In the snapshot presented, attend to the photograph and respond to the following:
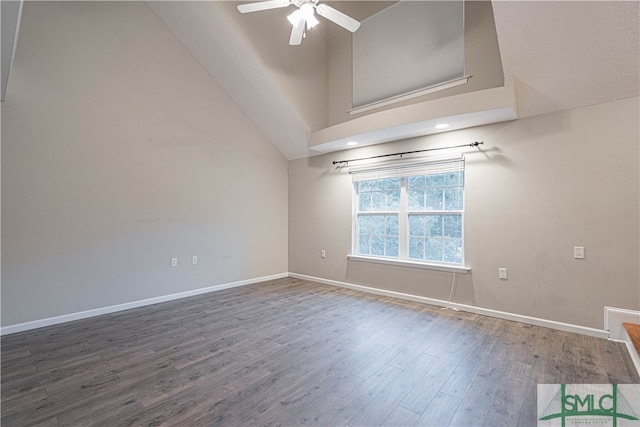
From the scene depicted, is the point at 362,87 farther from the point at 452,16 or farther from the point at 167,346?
the point at 167,346

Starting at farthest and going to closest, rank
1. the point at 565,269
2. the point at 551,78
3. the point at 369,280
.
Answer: the point at 369,280
the point at 565,269
the point at 551,78

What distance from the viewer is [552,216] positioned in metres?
3.14

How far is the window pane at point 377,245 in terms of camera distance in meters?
4.60

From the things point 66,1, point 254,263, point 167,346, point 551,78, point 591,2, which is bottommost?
point 167,346

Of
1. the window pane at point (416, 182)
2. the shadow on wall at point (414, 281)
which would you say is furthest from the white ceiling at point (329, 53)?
the shadow on wall at point (414, 281)

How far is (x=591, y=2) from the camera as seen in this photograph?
2.20 meters

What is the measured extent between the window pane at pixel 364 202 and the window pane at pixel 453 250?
1.34m

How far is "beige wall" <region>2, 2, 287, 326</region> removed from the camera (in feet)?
10.0

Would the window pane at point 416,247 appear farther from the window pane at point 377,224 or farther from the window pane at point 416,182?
the window pane at point 416,182

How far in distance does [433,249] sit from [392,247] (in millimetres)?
630

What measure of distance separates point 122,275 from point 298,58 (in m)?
4.09

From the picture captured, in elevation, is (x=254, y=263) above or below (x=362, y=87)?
below

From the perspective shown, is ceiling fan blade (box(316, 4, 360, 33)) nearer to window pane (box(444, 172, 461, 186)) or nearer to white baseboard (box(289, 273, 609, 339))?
window pane (box(444, 172, 461, 186))

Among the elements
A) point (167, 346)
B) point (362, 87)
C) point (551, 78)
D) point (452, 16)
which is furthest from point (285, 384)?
point (452, 16)
